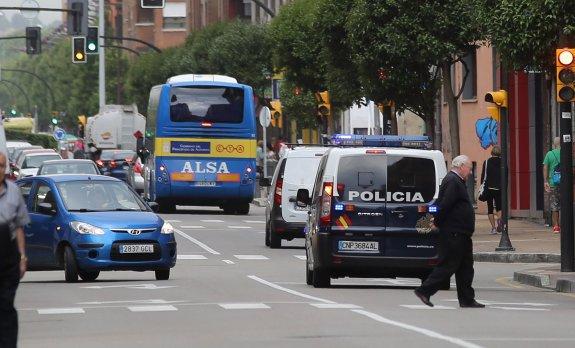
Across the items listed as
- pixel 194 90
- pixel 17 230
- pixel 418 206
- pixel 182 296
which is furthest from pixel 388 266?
pixel 194 90

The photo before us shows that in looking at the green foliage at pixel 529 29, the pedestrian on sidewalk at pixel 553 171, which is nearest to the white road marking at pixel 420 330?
the green foliage at pixel 529 29

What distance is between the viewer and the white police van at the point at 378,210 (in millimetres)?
22406

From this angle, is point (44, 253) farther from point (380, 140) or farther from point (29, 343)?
point (29, 343)

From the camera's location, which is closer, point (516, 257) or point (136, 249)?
point (136, 249)

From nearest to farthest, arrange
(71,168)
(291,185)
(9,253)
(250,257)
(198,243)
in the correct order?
(9,253), (250,257), (291,185), (198,243), (71,168)

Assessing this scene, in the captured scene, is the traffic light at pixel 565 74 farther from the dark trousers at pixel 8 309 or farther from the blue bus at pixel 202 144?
the blue bus at pixel 202 144

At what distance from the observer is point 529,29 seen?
28656 mm

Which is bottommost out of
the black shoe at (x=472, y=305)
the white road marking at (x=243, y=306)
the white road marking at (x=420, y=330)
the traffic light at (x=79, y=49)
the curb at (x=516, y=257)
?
the curb at (x=516, y=257)

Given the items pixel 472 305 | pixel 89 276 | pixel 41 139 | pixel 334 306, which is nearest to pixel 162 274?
pixel 89 276

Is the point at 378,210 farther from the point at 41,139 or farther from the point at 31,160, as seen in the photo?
the point at 41,139

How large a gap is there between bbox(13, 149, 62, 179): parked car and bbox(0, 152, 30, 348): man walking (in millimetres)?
42288

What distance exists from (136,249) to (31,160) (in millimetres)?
34611

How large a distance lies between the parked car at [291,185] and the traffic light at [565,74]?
975 cm

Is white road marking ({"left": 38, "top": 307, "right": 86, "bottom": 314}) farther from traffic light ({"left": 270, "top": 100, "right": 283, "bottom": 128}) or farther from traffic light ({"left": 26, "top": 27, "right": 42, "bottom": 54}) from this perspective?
traffic light ({"left": 26, "top": 27, "right": 42, "bottom": 54})
